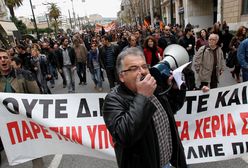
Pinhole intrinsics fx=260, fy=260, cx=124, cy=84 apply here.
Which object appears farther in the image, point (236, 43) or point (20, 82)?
point (236, 43)

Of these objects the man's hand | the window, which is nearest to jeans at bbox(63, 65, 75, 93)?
the man's hand

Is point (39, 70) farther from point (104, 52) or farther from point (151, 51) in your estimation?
point (151, 51)

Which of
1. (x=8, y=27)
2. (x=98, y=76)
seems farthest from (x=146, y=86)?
(x=8, y=27)

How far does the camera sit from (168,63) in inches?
84.6

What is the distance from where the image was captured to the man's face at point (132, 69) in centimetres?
163

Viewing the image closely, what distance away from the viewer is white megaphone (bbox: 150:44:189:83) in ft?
6.59

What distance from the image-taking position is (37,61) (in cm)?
852

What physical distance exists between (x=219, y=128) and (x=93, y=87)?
682 centimetres

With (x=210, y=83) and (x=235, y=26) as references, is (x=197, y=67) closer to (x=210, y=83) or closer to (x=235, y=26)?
(x=210, y=83)

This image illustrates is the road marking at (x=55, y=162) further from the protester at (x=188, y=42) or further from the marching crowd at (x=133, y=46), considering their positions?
the protester at (x=188, y=42)

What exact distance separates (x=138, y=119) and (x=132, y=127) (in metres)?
0.06

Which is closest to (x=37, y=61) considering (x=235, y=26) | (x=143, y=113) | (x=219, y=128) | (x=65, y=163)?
(x=65, y=163)

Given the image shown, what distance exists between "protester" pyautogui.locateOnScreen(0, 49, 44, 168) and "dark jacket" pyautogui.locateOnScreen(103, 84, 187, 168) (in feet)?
6.56

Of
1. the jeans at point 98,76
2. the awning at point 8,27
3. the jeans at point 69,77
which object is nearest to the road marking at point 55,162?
the jeans at point 69,77
